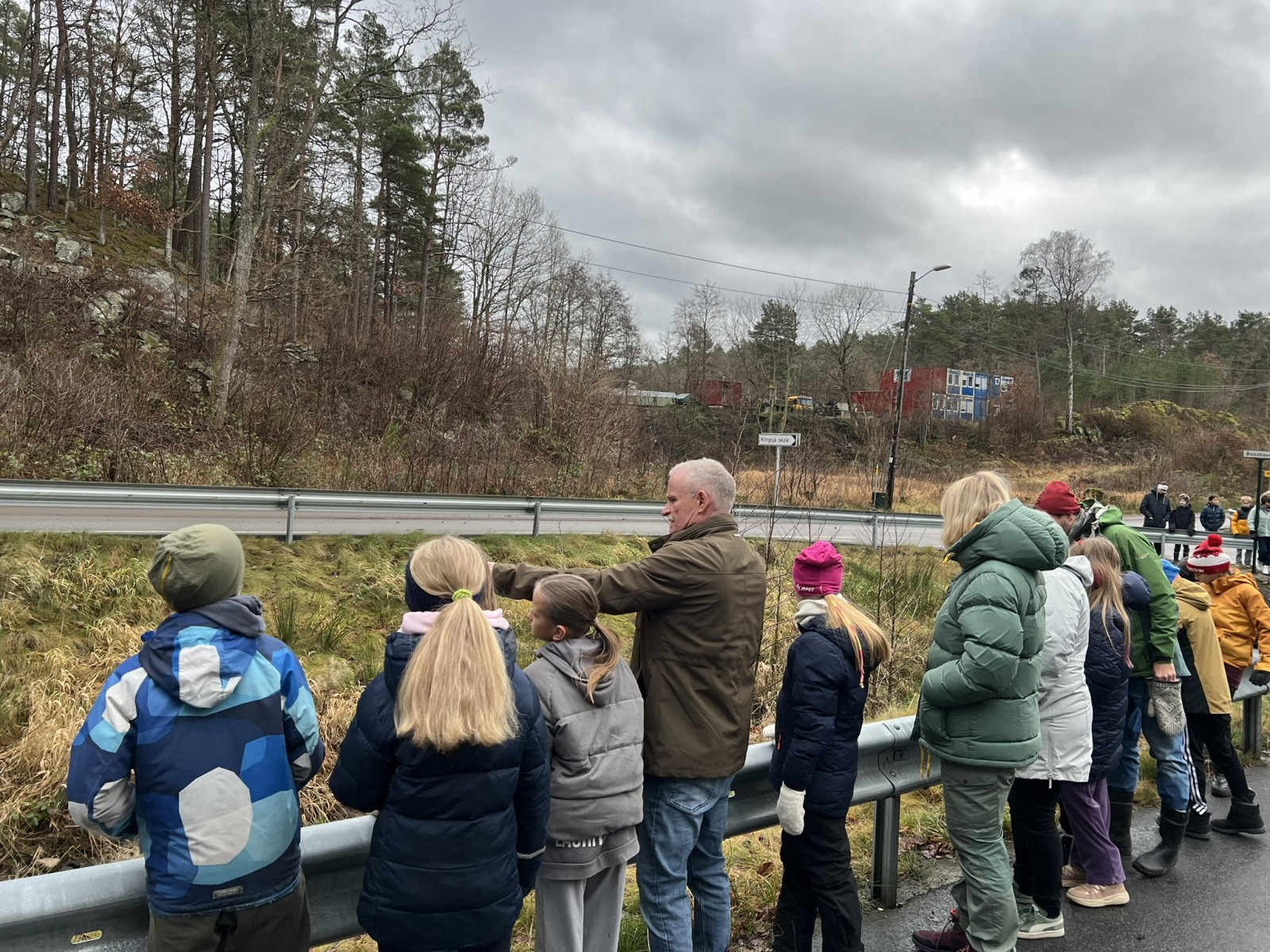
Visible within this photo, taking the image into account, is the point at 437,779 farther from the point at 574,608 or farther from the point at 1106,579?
the point at 1106,579

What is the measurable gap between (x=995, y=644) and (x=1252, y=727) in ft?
15.7

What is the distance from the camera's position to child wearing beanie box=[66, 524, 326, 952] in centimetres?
214

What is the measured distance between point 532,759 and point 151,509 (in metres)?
9.04

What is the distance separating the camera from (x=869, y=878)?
3.98m

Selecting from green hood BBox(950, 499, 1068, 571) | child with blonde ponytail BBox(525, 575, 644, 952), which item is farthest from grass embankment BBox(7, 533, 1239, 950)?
green hood BBox(950, 499, 1068, 571)

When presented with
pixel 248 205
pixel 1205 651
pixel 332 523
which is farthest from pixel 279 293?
pixel 1205 651

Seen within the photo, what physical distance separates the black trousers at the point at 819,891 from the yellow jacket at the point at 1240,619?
12.7 ft

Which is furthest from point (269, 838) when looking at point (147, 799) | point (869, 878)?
point (869, 878)

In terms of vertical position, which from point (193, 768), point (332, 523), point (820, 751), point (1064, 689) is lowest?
point (332, 523)

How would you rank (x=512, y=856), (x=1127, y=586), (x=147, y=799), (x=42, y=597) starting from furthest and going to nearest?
1. (x=42, y=597)
2. (x=1127, y=586)
3. (x=512, y=856)
4. (x=147, y=799)

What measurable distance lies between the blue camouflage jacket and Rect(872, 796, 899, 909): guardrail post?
2.75m

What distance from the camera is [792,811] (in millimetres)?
3082

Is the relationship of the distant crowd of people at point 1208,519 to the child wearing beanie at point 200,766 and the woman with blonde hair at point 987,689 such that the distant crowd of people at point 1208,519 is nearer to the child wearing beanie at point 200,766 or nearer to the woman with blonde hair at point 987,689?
the woman with blonde hair at point 987,689

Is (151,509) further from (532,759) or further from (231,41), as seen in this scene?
(231,41)
